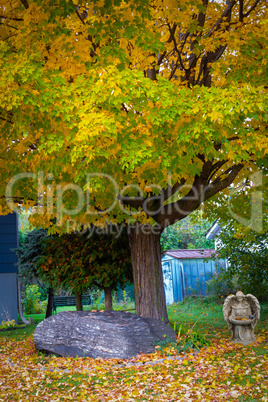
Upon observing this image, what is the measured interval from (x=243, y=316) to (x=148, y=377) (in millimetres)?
3084

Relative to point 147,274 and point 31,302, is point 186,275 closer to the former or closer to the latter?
point 31,302

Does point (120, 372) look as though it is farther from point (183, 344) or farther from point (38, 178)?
point (38, 178)

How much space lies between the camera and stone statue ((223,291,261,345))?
345 inches

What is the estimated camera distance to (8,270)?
51.6 ft

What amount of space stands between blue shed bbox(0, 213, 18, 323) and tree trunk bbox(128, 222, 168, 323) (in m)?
7.37

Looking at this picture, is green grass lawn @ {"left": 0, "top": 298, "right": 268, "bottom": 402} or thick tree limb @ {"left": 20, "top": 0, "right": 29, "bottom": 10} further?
thick tree limb @ {"left": 20, "top": 0, "right": 29, "bottom": 10}

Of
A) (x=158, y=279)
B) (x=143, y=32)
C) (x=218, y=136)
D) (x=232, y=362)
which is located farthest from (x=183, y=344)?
(x=143, y=32)

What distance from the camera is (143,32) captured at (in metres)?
6.52

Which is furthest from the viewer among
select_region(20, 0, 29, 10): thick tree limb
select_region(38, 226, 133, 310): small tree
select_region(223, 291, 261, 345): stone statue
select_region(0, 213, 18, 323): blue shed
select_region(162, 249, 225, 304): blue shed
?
select_region(162, 249, 225, 304): blue shed

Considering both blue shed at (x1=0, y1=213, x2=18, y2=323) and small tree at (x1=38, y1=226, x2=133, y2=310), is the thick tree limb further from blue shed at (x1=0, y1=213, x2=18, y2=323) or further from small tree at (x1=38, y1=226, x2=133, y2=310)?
blue shed at (x1=0, y1=213, x2=18, y2=323)

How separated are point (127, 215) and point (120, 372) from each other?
3.30 metres

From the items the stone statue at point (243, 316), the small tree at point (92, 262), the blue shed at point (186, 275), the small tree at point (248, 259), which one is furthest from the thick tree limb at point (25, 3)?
the blue shed at point (186, 275)

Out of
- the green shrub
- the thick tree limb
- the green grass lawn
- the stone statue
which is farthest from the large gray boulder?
the green shrub

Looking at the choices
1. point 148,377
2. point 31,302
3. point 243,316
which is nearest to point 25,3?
point 148,377
